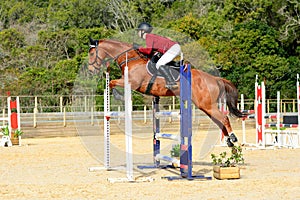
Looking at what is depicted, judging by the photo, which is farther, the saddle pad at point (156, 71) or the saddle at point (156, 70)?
the saddle pad at point (156, 71)

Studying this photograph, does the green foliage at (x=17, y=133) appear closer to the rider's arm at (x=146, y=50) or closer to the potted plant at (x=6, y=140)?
the potted plant at (x=6, y=140)

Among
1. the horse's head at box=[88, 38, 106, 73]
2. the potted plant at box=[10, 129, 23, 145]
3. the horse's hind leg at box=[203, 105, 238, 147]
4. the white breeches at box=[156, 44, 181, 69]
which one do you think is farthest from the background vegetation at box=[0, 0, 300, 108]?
the white breeches at box=[156, 44, 181, 69]

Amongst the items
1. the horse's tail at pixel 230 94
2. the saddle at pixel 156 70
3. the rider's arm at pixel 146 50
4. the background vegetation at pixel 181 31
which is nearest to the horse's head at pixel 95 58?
the rider's arm at pixel 146 50

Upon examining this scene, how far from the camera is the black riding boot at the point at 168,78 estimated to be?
928 centimetres

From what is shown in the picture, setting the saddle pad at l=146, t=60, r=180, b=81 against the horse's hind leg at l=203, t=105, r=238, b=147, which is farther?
the horse's hind leg at l=203, t=105, r=238, b=147

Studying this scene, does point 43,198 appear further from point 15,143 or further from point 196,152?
point 15,143

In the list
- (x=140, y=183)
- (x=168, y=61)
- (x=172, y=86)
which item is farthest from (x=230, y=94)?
(x=140, y=183)

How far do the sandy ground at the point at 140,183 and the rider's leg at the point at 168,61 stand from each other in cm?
143

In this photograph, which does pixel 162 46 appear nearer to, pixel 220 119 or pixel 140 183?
pixel 220 119

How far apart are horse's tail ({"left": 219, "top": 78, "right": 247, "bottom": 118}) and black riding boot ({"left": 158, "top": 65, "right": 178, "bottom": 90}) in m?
0.91

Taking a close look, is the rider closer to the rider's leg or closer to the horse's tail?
the rider's leg

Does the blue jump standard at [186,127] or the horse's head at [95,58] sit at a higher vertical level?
the horse's head at [95,58]

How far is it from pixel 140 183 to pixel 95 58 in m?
2.47

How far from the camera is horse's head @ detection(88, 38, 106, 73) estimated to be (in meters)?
9.66
